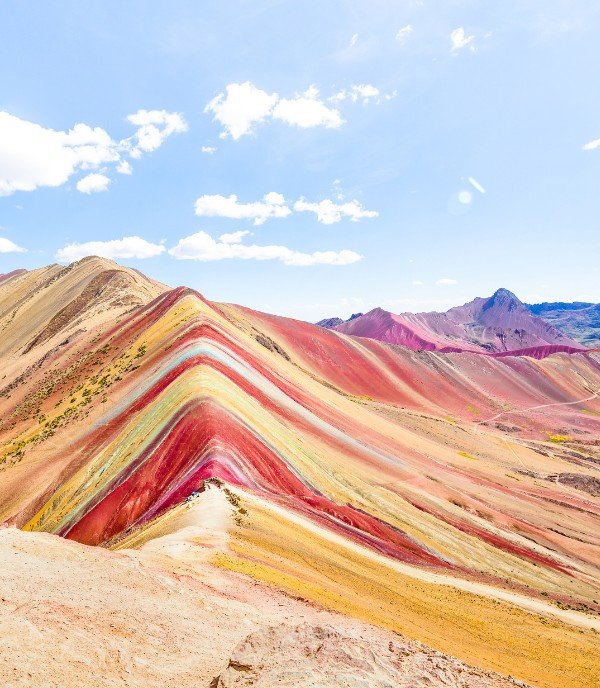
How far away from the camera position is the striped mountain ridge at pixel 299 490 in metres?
17.1

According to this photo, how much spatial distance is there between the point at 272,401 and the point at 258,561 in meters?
24.2

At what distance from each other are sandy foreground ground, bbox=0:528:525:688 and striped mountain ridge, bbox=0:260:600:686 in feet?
9.82

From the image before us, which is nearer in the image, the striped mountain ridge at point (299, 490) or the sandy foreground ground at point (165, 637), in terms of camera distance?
the sandy foreground ground at point (165, 637)

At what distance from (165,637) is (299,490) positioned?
17.9m

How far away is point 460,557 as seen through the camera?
29.1 metres

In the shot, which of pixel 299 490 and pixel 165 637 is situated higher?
pixel 299 490

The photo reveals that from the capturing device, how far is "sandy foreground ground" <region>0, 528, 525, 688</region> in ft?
25.7

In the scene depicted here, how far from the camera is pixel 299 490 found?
88.7 feet

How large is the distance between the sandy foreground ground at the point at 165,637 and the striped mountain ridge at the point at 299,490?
2993mm

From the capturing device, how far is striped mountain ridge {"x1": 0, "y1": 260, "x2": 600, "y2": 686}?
56.2ft

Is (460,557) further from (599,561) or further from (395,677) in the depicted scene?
(395,677)

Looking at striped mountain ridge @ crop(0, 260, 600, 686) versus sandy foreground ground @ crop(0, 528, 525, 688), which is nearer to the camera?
sandy foreground ground @ crop(0, 528, 525, 688)

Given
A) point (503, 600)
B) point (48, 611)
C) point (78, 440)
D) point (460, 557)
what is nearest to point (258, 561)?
point (48, 611)

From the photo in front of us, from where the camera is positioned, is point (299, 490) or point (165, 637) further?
point (299, 490)
